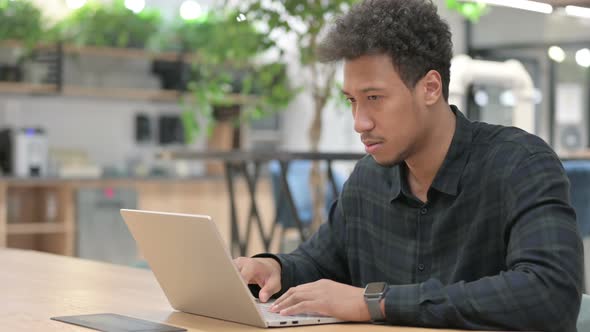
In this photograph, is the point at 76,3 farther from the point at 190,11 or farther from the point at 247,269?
the point at 247,269

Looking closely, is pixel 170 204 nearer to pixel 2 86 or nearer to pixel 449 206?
pixel 2 86

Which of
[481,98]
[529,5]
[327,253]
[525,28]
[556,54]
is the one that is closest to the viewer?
[327,253]

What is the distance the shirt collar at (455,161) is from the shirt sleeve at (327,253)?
214 millimetres

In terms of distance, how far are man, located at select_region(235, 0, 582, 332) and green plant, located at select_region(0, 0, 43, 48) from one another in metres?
5.64

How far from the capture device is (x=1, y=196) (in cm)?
675

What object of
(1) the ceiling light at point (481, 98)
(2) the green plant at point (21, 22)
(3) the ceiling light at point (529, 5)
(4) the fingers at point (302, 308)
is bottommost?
(4) the fingers at point (302, 308)

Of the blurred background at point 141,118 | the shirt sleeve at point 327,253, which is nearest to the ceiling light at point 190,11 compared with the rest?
the blurred background at point 141,118

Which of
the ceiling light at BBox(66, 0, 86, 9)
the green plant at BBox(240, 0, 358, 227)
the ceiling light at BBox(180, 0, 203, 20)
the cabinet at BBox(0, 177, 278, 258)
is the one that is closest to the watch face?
the green plant at BBox(240, 0, 358, 227)

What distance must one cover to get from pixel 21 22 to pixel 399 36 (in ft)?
19.4

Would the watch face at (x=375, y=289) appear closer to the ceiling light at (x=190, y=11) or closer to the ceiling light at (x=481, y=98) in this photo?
the ceiling light at (x=190, y=11)

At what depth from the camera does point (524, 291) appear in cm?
145

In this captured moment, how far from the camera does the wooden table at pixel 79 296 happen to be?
58.3 inches

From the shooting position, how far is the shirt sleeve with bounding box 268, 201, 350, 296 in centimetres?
194

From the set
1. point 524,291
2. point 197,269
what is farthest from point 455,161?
point 197,269
